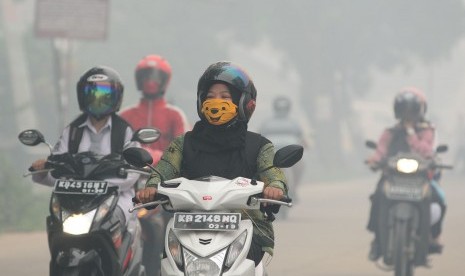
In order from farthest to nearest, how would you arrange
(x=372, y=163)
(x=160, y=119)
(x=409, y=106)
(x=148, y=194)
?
(x=409, y=106)
(x=372, y=163)
(x=160, y=119)
(x=148, y=194)

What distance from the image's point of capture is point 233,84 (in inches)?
251

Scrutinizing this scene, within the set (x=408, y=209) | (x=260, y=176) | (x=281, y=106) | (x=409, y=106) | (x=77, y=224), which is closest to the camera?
(x=260, y=176)

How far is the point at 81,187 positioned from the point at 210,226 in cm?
213

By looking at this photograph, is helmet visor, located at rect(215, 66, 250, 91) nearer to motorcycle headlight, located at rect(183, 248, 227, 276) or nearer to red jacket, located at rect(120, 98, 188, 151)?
motorcycle headlight, located at rect(183, 248, 227, 276)

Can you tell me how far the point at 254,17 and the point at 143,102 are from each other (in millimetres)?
30947

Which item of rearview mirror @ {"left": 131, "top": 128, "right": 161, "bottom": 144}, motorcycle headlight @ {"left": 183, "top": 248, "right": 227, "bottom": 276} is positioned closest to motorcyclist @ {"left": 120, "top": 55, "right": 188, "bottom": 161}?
rearview mirror @ {"left": 131, "top": 128, "right": 161, "bottom": 144}

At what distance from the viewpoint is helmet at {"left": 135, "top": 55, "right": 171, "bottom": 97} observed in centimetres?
1145

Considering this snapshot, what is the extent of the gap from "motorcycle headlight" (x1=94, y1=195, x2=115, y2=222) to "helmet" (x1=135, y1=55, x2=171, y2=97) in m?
3.59

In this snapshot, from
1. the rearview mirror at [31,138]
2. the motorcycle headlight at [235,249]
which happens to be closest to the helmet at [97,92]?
the rearview mirror at [31,138]

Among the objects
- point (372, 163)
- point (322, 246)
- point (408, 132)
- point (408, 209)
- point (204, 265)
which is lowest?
point (322, 246)

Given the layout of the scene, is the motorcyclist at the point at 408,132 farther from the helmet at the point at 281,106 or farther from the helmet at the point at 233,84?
the helmet at the point at 281,106

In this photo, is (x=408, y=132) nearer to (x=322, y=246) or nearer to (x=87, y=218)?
(x=322, y=246)

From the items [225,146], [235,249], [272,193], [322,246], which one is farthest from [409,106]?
[235,249]

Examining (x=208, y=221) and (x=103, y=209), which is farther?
(x=103, y=209)
